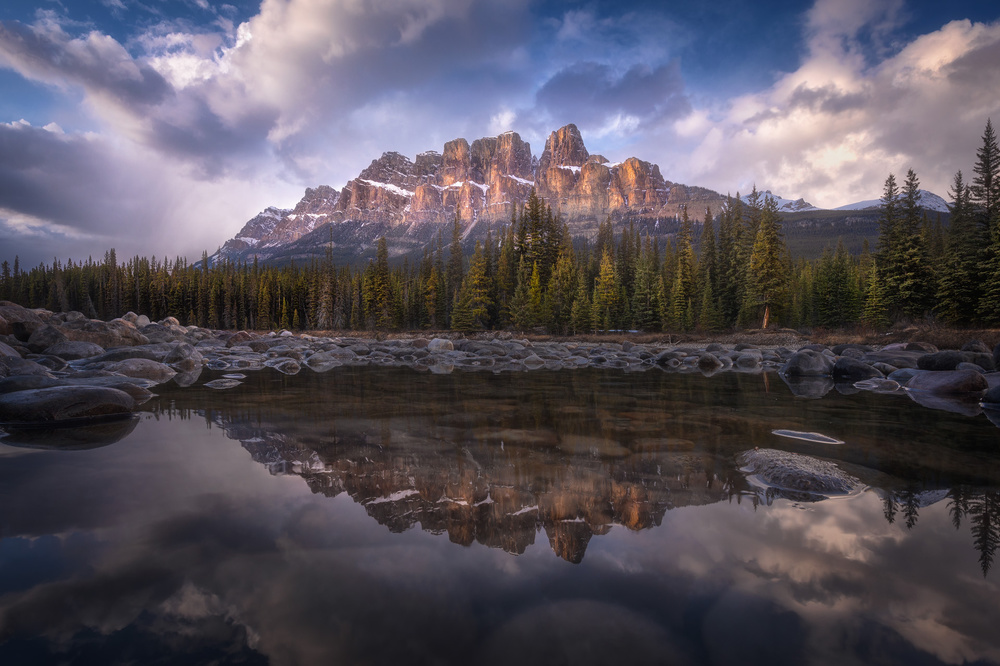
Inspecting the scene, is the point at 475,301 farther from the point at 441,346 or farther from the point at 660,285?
the point at 441,346

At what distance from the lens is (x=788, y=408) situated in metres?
8.29

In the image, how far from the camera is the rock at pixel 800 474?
13.2ft

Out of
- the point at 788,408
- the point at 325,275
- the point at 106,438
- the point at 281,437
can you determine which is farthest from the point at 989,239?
the point at 325,275

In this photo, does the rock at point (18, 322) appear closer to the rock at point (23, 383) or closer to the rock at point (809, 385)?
the rock at point (23, 383)

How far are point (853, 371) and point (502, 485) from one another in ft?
46.5

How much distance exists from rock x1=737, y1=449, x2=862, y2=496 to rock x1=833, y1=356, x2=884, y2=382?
10916 millimetres

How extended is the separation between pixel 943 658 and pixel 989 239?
37.5 metres

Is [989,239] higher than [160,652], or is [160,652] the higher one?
[989,239]

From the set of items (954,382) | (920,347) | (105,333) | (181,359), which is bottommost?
(954,382)

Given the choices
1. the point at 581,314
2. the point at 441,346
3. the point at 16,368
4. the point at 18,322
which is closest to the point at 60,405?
the point at 16,368

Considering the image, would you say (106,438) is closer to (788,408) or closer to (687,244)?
(788,408)

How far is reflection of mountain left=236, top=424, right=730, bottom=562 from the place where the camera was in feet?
10.8

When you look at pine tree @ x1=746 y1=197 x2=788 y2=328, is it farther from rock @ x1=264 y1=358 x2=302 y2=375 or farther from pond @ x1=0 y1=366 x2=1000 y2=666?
rock @ x1=264 y1=358 x2=302 y2=375

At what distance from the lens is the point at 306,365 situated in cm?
1755
